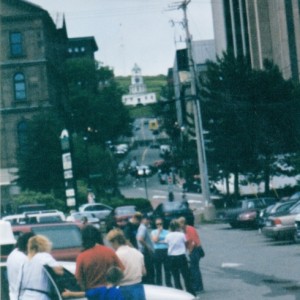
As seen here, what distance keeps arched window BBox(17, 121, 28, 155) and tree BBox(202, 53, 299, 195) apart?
1215 centimetres

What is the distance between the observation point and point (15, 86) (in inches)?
2704

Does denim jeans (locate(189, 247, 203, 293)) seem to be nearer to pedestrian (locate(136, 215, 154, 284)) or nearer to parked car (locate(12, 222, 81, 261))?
pedestrian (locate(136, 215, 154, 284))

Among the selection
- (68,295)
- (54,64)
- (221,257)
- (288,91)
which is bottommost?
(221,257)

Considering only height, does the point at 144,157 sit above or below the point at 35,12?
below

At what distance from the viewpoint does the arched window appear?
61625 mm

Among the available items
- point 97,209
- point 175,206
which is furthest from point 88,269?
point 97,209

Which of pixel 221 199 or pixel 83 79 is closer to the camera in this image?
pixel 221 199

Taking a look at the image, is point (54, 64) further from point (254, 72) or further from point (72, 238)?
point (72, 238)

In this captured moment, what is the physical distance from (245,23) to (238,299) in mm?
74046

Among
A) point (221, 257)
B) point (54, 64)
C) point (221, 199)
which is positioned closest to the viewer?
point (221, 257)

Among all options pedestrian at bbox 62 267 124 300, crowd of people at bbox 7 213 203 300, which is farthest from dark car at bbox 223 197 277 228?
pedestrian at bbox 62 267 124 300

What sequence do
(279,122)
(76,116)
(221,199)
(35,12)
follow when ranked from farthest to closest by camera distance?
(76,116)
(35,12)
(221,199)
(279,122)

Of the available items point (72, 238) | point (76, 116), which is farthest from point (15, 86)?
point (72, 238)

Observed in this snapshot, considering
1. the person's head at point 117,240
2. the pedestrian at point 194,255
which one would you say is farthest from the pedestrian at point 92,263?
the pedestrian at point 194,255
